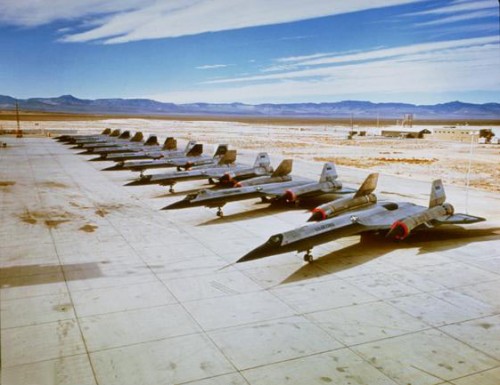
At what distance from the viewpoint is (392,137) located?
109875 mm

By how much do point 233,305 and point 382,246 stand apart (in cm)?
887

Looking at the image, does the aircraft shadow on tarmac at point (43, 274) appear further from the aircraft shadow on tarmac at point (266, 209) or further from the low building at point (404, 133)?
the low building at point (404, 133)

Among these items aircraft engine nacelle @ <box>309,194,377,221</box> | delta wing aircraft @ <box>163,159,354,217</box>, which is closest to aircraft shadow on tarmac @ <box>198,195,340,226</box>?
delta wing aircraft @ <box>163,159,354,217</box>

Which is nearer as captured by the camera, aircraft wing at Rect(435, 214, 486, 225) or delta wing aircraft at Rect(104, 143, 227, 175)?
aircraft wing at Rect(435, 214, 486, 225)

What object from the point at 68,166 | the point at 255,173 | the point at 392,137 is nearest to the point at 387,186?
the point at 255,173

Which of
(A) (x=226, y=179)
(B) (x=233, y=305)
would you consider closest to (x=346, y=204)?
(B) (x=233, y=305)

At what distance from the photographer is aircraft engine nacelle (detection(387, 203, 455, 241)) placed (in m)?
18.6

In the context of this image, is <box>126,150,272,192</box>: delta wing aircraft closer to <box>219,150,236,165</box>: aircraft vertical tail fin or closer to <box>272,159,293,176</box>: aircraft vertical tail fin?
<box>219,150,236,165</box>: aircraft vertical tail fin

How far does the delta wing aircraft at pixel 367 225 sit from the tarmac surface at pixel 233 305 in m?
0.86

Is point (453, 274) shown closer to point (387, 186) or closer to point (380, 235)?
point (380, 235)

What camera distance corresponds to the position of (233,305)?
1329cm

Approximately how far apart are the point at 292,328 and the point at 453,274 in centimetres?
769

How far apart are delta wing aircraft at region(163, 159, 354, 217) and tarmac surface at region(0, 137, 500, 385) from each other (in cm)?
116

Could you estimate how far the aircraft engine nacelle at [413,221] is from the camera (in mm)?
18594
